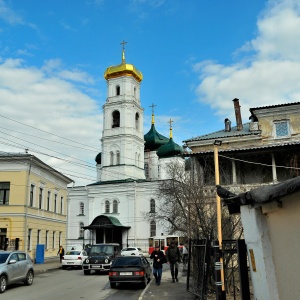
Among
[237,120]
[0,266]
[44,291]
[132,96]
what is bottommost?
[44,291]

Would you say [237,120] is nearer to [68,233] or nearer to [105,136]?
[105,136]

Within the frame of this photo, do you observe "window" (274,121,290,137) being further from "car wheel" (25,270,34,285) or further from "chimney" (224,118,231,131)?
"car wheel" (25,270,34,285)

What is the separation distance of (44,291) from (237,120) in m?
20.9

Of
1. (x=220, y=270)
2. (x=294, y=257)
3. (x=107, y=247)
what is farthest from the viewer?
(x=107, y=247)

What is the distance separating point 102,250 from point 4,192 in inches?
444

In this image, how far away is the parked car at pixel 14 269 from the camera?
16.2 metres

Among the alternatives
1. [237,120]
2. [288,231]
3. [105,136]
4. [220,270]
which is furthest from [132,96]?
[288,231]

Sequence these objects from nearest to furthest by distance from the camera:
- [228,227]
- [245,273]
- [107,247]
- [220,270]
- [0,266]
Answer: [245,273] < [220,270] < [228,227] < [0,266] < [107,247]

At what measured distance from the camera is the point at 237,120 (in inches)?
1265

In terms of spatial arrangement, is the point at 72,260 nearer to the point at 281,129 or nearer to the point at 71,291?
the point at 71,291

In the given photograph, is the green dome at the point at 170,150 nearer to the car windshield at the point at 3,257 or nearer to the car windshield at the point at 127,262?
the car windshield at the point at 127,262

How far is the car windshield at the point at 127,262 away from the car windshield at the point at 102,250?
8.85 meters

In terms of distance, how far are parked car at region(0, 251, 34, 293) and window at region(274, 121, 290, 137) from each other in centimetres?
1899

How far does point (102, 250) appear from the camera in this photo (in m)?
27.2
